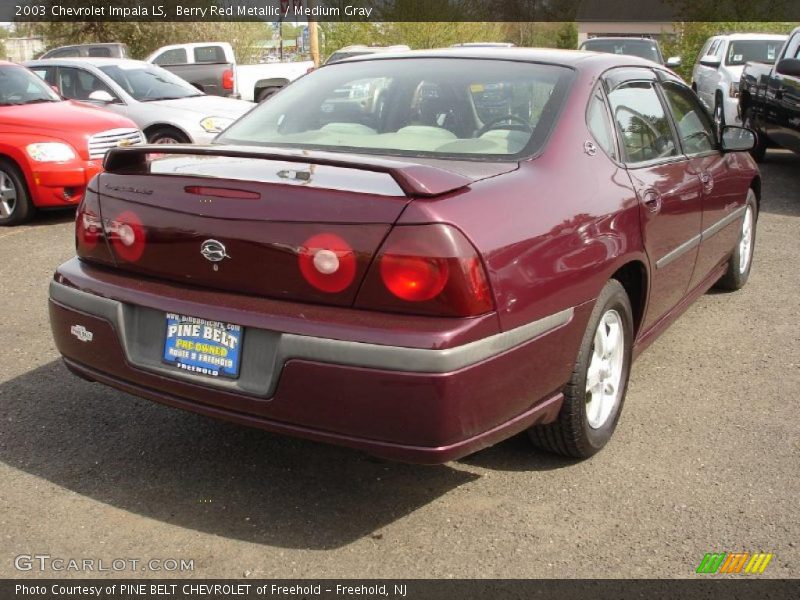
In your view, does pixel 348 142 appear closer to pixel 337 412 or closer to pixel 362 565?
pixel 337 412

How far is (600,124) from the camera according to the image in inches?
145

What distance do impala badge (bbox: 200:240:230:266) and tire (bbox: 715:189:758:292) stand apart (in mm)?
3962

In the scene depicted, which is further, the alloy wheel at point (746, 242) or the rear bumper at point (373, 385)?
the alloy wheel at point (746, 242)

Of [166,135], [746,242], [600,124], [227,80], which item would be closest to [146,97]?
[166,135]

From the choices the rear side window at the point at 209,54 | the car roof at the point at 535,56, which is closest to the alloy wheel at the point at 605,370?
the car roof at the point at 535,56

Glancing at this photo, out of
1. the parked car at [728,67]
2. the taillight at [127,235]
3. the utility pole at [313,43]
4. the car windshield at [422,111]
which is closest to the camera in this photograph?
the taillight at [127,235]

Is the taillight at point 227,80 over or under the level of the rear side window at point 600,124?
under

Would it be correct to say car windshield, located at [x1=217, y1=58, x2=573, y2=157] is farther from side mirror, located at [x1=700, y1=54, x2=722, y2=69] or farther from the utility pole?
the utility pole

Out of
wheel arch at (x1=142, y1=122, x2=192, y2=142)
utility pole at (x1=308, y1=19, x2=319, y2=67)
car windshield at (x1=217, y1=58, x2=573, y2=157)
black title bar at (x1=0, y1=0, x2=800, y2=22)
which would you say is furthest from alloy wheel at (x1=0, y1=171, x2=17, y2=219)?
black title bar at (x1=0, y1=0, x2=800, y2=22)

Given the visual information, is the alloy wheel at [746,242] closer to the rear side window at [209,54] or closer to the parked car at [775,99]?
the parked car at [775,99]

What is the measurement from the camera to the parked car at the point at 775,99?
31.4 feet

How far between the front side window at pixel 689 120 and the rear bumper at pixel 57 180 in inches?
218

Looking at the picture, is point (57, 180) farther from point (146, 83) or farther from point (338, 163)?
point (338, 163)
